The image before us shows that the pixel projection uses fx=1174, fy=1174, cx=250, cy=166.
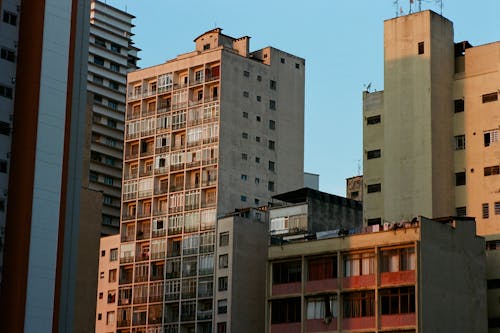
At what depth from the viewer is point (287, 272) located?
95.1 meters

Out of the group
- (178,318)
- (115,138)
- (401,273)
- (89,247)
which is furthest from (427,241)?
(115,138)

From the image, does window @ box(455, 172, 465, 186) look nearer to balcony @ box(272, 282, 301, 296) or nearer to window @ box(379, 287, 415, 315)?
window @ box(379, 287, 415, 315)

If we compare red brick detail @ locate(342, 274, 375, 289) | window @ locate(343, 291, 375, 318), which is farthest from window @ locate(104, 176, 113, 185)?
window @ locate(343, 291, 375, 318)

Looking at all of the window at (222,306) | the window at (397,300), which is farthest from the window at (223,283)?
the window at (397,300)

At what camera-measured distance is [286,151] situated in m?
131

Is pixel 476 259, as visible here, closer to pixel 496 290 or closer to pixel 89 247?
pixel 496 290

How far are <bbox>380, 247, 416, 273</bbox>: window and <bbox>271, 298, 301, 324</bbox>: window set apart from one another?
8.70m

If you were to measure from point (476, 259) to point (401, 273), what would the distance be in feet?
24.9

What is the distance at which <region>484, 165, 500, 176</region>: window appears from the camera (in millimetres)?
97812

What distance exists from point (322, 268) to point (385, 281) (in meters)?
6.60

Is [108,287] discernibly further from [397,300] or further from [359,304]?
[397,300]

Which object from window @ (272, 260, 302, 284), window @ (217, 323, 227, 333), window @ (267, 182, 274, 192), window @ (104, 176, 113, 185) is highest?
window @ (104, 176, 113, 185)

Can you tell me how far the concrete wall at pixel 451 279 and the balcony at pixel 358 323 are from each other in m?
4.73

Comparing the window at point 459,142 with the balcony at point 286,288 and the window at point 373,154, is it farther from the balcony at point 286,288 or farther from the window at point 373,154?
the balcony at point 286,288
